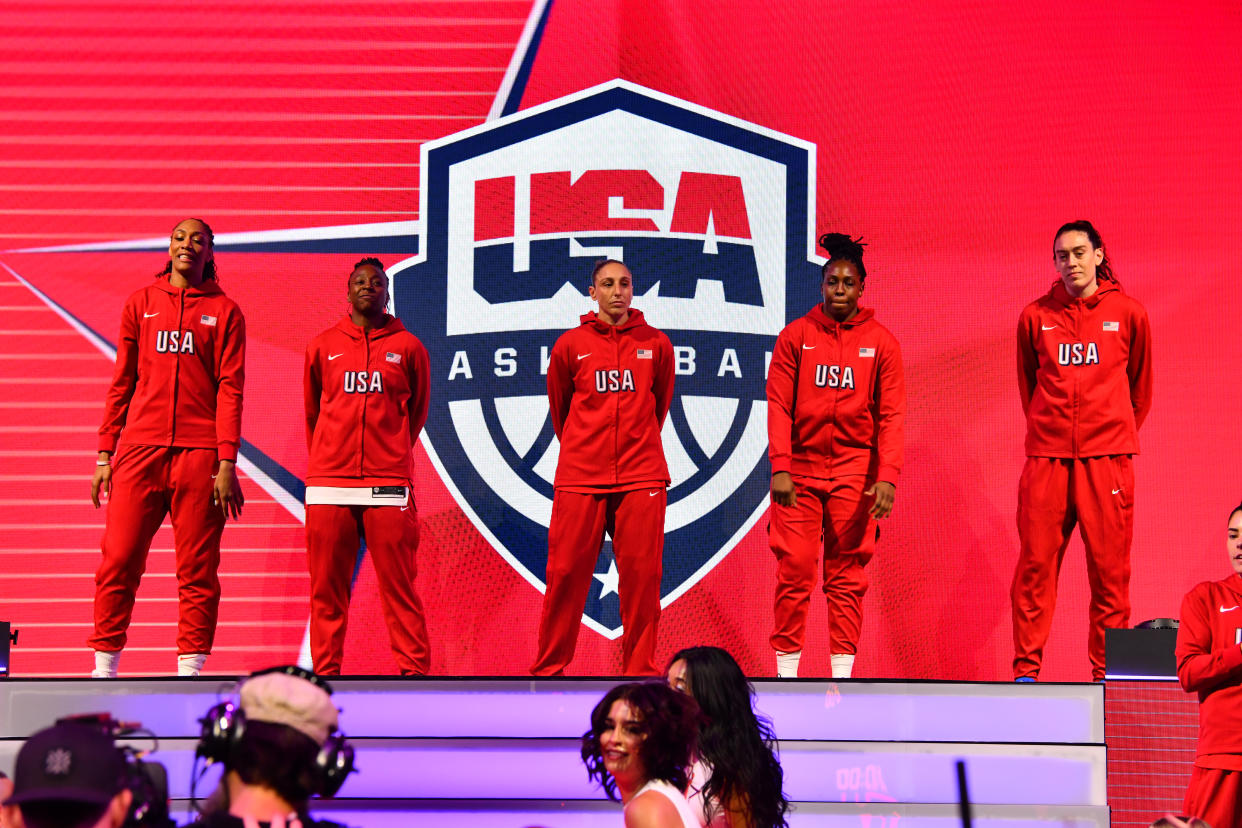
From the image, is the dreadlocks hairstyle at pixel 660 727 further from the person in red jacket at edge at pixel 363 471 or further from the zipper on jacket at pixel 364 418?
the zipper on jacket at pixel 364 418

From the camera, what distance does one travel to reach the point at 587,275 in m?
6.36

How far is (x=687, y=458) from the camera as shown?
628 centimetres

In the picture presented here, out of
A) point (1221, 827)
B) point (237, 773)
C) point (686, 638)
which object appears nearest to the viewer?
point (237, 773)

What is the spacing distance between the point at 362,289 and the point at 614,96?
1902 millimetres

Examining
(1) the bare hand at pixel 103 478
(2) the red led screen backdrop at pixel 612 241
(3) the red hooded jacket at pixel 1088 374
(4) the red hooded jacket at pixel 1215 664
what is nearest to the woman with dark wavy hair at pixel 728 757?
(4) the red hooded jacket at pixel 1215 664

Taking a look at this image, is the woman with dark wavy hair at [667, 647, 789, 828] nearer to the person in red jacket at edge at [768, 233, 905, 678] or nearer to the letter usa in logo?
the person in red jacket at edge at [768, 233, 905, 678]

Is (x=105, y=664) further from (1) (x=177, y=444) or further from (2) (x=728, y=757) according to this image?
(2) (x=728, y=757)

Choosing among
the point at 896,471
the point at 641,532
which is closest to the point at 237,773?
the point at 641,532

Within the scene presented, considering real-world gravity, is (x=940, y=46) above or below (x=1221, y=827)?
above

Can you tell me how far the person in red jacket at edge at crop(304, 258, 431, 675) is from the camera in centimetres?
504

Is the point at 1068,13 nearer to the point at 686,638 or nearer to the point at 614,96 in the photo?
the point at 614,96

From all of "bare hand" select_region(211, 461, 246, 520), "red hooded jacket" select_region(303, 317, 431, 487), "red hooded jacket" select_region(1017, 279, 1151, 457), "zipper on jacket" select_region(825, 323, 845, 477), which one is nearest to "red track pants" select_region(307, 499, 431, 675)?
"red hooded jacket" select_region(303, 317, 431, 487)

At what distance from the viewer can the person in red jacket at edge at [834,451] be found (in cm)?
498

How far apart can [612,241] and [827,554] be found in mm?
2077
